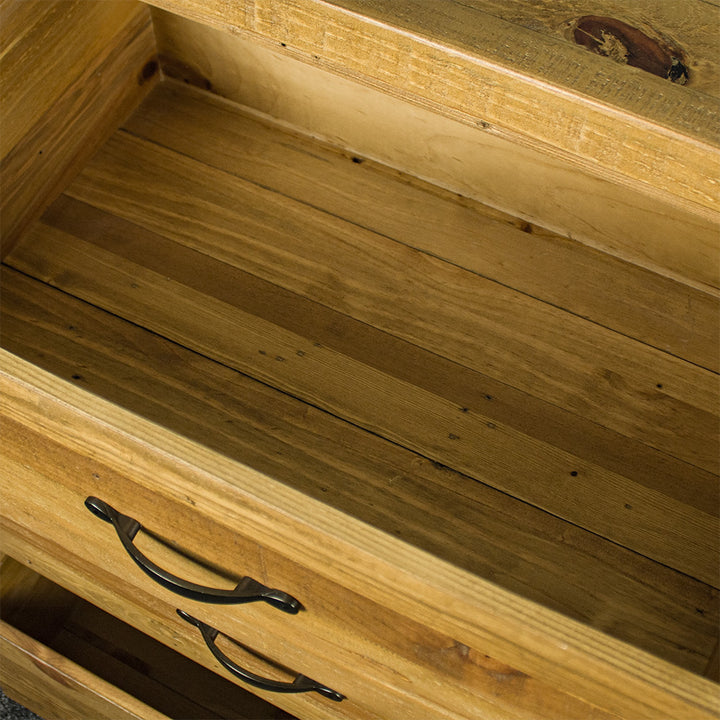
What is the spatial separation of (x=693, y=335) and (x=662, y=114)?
0.35 metres

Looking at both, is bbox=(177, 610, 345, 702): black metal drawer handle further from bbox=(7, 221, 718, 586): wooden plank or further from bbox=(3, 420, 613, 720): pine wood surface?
bbox=(7, 221, 718, 586): wooden plank

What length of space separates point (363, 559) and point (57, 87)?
574 millimetres

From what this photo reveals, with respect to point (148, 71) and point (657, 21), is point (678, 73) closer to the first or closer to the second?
point (657, 21)

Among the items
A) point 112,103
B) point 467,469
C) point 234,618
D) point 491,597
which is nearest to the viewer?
point 491,597

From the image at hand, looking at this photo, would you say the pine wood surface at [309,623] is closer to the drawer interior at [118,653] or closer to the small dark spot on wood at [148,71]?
the drawer interior at [118,653]

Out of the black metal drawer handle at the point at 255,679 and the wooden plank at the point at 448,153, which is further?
the wooden plank at the point at 448,153

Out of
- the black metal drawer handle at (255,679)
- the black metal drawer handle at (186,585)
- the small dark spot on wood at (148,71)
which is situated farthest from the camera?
the small dark spot on wood at (148,71)

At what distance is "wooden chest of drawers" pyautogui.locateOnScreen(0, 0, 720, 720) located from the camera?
1.50 ft

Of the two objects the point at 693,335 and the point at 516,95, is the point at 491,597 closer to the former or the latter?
the point at 516,95

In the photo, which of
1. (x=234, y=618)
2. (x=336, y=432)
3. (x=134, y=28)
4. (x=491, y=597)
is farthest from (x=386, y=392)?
(x=134, y=28)

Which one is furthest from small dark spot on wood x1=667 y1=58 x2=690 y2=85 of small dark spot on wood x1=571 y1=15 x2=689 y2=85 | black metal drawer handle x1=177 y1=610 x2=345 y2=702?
black metal drawer handle x1=177 y1=610 x2=345 y2=702

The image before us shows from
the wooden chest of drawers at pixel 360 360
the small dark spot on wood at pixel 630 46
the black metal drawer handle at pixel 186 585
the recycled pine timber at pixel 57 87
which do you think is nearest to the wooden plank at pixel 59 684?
the wooden chest of drawers at pixel 360 360

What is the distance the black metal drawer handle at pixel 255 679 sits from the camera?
0.61 metres

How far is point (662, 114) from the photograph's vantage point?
18.8 inches
